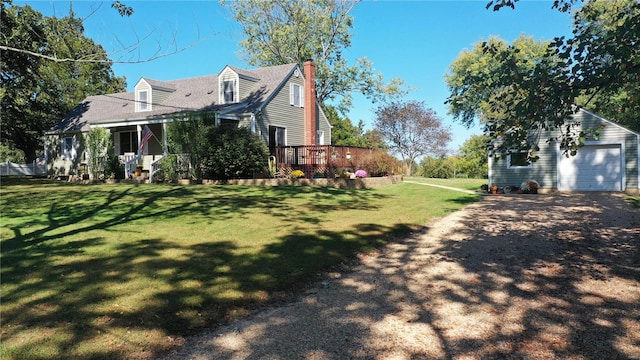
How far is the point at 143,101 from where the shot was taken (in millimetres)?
24703

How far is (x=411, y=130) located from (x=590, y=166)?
20.1 m

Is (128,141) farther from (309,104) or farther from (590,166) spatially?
(590,166)

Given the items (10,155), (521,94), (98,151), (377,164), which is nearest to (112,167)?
(98,151)

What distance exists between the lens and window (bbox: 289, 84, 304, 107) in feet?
79.0

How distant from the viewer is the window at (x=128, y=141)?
25.1 meters

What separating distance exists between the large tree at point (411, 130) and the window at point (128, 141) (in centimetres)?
2178

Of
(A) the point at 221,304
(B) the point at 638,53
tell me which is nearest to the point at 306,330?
(A) the point at 221,304

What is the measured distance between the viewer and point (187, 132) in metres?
18.3

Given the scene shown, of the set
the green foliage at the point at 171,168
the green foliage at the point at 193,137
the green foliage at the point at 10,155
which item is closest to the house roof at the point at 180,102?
the green foliage at the point at 193,137

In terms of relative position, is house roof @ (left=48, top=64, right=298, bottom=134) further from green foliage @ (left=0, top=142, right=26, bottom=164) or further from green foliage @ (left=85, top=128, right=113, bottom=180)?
green foliage @ (left=0, top=142, right=26, bottom=164)

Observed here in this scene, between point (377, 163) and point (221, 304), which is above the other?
point (377, 163)

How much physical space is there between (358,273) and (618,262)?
150 inches

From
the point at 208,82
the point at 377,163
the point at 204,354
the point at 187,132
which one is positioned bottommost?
the point at 204,354

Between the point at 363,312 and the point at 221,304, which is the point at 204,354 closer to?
the point at 221,304
